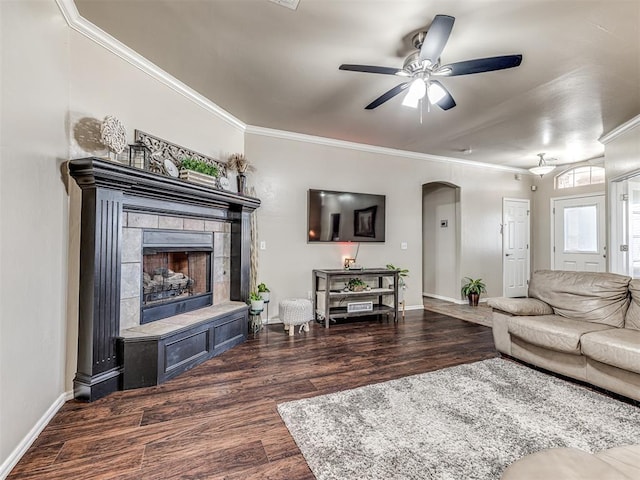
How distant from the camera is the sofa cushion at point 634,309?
2.55 metres

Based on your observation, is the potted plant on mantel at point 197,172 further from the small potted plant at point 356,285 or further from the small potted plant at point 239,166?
the small potted plant at point 356,285

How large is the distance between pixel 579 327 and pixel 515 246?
4.50 metres

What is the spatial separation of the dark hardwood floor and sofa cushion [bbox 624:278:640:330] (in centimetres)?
115

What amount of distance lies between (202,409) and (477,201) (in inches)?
234

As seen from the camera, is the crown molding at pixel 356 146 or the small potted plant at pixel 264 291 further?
the crown molding at pixel 356 146

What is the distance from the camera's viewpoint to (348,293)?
450 centimetres

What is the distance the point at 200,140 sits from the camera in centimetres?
348

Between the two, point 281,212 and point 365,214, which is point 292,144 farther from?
point 365,214

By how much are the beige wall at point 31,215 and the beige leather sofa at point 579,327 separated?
3.66m

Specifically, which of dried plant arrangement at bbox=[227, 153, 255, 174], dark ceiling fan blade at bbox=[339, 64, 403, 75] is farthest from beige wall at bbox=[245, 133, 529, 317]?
dark ceiling fan blade at bbox=[339, 64, 403, 75]

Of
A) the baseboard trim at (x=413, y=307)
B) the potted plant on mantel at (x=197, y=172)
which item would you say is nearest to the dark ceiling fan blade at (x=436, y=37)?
the potted plant on mantel at (x=197, y=172)

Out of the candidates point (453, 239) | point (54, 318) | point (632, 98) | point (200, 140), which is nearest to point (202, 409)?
point (54, 318)

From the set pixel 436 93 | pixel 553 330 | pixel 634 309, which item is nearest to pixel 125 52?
pixel 436 93

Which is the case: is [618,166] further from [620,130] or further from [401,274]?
[401,274]
